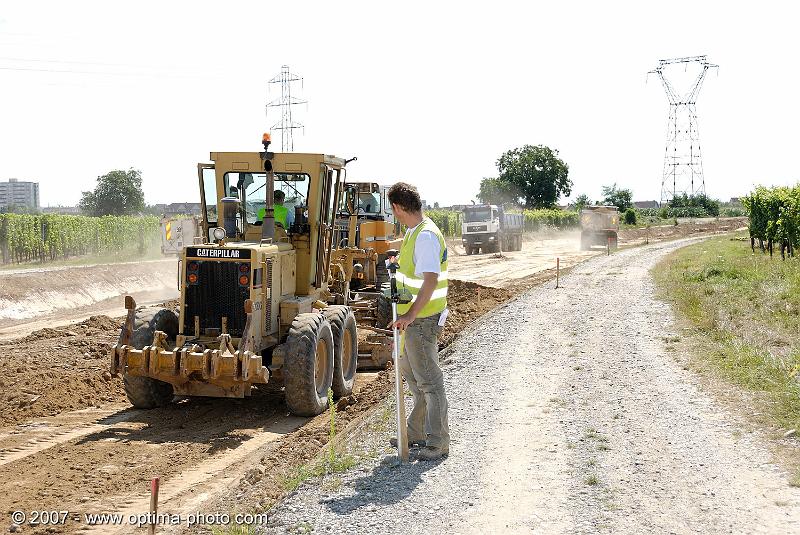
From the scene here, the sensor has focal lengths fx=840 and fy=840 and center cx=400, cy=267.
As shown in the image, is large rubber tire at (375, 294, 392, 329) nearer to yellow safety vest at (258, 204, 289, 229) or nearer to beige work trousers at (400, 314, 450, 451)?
yellow safety vest at (258, 204, 289, 229)

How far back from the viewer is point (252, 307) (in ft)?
30.7

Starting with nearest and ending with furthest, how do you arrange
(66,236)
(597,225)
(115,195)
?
(66,236) → (597,225) → (115,195)

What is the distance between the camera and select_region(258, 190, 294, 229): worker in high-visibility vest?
Answer: 1093 centimetres

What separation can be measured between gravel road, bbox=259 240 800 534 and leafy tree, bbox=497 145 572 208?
104m

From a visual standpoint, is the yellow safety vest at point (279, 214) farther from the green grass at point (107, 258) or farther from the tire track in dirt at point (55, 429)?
the green grass at point (107, 258)

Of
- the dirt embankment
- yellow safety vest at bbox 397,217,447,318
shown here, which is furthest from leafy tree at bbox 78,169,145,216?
yellow safety vest at bbox 397,217,447,318

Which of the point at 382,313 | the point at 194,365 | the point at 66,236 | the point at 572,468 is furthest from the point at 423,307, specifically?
the point at 66,236

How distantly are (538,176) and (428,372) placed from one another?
361 feet

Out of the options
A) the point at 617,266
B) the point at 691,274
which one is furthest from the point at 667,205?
the point at 691,274

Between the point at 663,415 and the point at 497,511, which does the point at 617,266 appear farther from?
the point at 497,511

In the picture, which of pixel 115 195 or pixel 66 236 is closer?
pixel 66 236

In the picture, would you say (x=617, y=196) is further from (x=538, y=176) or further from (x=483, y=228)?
(x=483, y=228)

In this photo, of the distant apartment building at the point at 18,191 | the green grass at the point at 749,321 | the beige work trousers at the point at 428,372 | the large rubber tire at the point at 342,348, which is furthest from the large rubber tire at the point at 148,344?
the distant apartment building at the point at 18,191

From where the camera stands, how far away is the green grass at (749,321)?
948cm
